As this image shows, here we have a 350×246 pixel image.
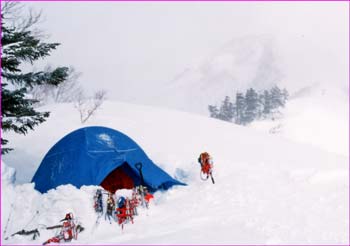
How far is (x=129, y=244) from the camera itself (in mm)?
7504

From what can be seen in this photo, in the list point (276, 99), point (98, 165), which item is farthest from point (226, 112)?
point (98, 165)

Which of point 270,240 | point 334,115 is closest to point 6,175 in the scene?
point 270,240

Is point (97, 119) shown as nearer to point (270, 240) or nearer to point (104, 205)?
point (104, 205)

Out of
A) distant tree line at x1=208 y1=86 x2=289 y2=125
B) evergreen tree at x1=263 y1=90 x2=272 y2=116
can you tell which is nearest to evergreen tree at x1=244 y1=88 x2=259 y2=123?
distant tree line at x1=208 y1=86 x2=289 y2=125

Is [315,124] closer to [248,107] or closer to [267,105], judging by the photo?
[267,105]

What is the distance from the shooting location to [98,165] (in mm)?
11492

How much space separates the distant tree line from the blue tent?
64828 millimetres

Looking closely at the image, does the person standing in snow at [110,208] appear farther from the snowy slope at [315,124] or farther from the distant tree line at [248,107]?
the distant tree line at [248,107]

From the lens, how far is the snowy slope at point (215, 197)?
319 inches

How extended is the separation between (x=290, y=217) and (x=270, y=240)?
2.10 meters

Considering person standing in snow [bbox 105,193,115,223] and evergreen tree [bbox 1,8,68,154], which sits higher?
evergreen tree [bbox 1,8,68,154]

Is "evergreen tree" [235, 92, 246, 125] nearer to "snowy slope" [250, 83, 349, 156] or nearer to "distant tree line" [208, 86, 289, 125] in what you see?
"distant tree line" [208, 86, 289, 125]

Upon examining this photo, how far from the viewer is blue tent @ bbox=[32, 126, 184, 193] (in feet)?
36.4

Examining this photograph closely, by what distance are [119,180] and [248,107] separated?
6960cm
